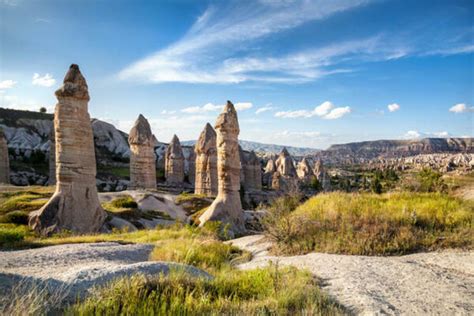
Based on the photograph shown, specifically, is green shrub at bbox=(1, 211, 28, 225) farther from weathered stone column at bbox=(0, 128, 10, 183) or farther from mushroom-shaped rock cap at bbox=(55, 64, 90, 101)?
weathered stone column at bbox=(0, 128, 10, 183)

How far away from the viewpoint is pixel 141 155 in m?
30.7

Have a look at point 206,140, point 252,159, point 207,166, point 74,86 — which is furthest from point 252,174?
point 74,86

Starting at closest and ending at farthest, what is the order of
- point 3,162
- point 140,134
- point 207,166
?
1. point 140,134
2. point 3,162
3. point 207,166

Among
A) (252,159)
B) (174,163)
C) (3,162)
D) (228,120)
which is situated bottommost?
(174,163)

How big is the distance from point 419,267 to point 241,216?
1411cm

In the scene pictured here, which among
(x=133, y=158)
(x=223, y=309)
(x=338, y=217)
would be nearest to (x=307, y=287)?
(x=223, y=309)

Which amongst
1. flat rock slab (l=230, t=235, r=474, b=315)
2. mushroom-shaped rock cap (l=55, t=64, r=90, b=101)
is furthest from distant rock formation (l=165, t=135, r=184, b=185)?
flat rock slab (l=230, t=235, r=474, b=315)

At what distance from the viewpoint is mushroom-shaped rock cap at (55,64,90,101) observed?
54.9 ft

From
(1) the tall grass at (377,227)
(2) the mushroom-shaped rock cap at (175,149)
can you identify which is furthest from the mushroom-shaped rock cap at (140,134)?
(1) the tall grass at (377,227)

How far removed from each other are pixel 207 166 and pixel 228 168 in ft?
52.2

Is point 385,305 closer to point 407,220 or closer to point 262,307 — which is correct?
point 262,307

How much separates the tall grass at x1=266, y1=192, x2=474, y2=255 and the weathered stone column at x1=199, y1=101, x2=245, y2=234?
9.48 meters

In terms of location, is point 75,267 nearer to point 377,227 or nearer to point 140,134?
point 377,227

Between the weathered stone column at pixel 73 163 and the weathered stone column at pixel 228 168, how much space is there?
6364mm
